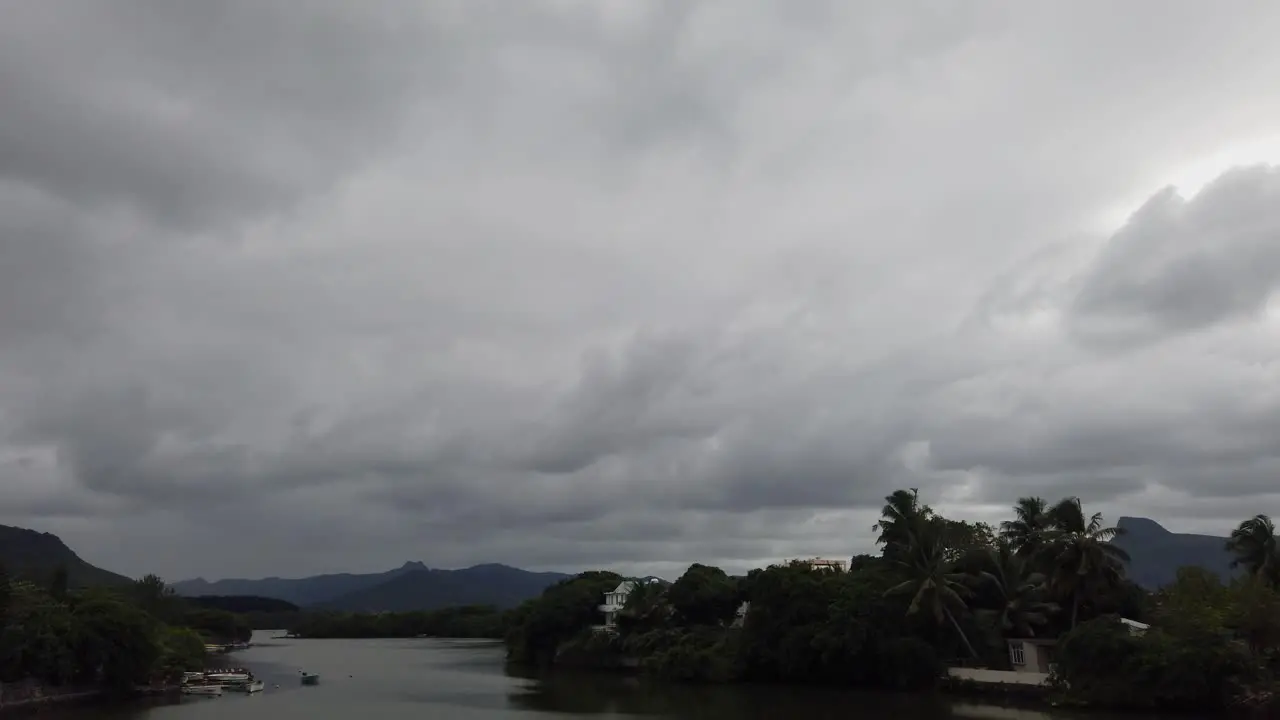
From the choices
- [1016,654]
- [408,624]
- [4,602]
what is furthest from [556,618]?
[408,624]

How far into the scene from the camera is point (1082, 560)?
44562 mm

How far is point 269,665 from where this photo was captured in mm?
85938

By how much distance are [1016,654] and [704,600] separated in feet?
81.2

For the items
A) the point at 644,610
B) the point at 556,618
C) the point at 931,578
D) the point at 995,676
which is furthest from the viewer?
the point at 556,618

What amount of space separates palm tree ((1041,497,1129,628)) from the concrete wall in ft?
12.3

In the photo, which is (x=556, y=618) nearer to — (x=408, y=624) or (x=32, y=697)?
(x=32, y=697)

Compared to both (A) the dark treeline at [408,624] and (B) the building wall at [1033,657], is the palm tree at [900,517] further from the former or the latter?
(A) the dark treeline at [408,624]

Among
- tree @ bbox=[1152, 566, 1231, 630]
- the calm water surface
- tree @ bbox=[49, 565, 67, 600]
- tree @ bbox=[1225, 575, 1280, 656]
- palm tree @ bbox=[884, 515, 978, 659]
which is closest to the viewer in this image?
tree @ bbox=[1225, 575, 1280, 656]

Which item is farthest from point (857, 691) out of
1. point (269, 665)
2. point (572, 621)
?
point (269, 665)

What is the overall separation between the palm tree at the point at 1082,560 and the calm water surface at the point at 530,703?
8794mm

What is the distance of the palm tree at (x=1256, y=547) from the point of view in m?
47.2

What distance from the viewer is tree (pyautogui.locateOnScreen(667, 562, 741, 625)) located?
66.9 m

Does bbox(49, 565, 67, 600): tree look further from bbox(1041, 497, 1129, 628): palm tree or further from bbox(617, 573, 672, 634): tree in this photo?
bbox(1041, 497, 1129, 628): palm tree

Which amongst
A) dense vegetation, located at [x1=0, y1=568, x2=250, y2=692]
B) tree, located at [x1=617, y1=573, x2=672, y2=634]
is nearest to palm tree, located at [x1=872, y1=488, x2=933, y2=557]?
tree, located at [x1=617, y1=573, x2=672, y2=634]
